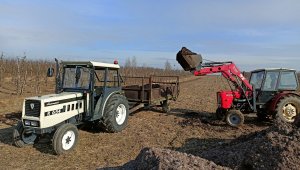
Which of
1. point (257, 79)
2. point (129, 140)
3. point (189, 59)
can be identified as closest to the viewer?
point (129, 140)

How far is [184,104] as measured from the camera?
56.2ft

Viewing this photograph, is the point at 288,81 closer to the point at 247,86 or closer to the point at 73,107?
the point at 247,86

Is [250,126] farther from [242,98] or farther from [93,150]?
[93,150]

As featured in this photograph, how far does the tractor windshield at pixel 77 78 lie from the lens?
952cm

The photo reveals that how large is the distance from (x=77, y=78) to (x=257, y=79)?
5973mm

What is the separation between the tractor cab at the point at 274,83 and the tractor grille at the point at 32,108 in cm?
681

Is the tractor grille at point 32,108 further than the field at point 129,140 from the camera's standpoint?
Yes

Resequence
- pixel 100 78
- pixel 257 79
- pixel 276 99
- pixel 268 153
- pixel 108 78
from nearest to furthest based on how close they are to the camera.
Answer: pixel 268 153 → pixel 100 78 → pixel 108 78 → pixel 276 99 → pixel 257 79

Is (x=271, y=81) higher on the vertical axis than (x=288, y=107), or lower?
higher

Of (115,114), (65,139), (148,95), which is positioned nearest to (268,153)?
(65,139)

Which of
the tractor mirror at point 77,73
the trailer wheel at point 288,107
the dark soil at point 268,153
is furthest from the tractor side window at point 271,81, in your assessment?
the tractor mirror at point 77,73

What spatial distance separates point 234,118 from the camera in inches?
443

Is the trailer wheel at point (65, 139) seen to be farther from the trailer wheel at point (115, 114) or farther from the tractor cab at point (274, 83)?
the tractor cab at point (274, 83)

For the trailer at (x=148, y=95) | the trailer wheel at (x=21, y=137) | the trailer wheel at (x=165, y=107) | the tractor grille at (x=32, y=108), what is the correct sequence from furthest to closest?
the trailer wheel at (x=165, y=107) → the trailer at (x=148, y=95) → the trailer wheel at (x=21, y=137) → the tractor grille at (x=32, y=108)
